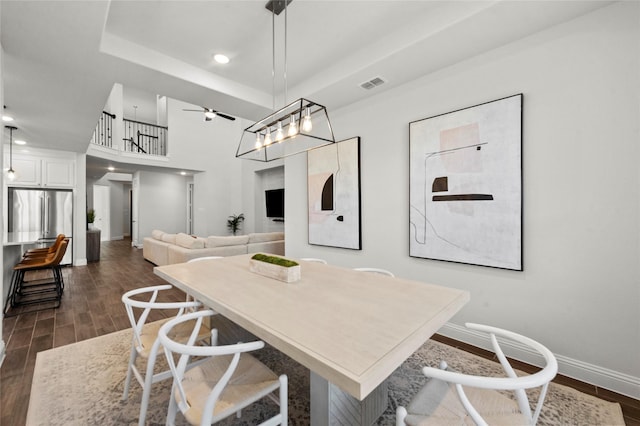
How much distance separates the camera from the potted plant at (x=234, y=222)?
30.1 ft

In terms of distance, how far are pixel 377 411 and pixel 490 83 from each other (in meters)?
2.70

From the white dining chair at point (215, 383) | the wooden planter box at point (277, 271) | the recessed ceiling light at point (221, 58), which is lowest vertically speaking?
the white dining chair at point (215, 383)

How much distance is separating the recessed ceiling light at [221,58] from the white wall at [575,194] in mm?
2185

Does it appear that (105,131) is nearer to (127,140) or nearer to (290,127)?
(127,140)

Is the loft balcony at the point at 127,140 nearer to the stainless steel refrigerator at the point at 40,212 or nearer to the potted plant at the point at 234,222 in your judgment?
the stainless steel refrigerator at the point at 40,212

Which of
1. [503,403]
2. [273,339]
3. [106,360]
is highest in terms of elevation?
[273,339]

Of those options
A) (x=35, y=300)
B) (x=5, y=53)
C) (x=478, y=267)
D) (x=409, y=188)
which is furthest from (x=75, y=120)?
(x=478, y=267)

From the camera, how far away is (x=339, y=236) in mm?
3693

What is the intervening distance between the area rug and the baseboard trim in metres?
0.19

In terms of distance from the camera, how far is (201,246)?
5012 millimetres

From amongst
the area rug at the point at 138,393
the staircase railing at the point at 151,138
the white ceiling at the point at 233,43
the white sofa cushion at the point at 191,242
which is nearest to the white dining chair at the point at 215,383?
the area rug at the point at 138,393

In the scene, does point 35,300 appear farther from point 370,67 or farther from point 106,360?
point 370,67

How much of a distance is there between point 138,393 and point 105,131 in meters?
7.15

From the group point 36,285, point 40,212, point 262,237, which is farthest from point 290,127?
point 40,212
